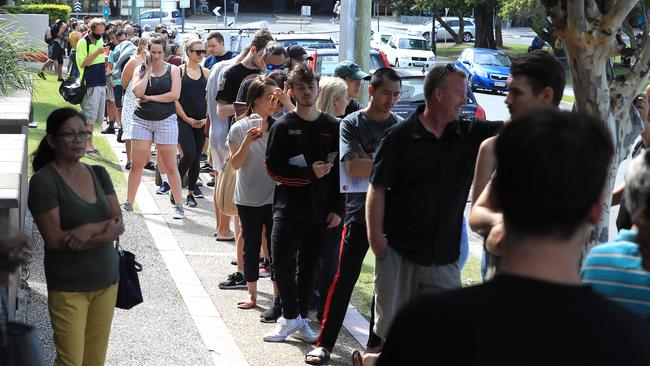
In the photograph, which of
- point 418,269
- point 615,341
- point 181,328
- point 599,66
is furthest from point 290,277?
point 615,341

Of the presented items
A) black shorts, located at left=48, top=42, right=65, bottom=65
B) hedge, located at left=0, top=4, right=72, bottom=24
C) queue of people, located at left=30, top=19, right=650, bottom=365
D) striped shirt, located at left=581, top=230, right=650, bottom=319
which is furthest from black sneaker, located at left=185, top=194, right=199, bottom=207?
hedge, located at left=0, top=4, right=72, bottom=24

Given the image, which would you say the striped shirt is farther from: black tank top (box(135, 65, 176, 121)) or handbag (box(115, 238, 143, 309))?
black tank top (box(135, 65, 176, 121))

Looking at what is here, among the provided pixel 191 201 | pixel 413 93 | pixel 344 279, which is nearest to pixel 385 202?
pixel 344 279

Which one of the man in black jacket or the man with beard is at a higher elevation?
the man with beard

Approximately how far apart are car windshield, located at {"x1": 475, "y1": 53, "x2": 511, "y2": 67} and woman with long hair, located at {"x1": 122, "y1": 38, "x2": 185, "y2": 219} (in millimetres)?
28487

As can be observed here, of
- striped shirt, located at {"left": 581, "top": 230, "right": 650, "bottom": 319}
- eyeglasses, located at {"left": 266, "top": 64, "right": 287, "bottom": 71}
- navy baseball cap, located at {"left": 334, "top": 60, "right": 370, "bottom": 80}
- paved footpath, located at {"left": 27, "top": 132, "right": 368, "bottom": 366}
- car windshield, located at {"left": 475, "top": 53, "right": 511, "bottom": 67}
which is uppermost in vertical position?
navy baseball cap, located at {"left": 334, "top": 60, "right": 370, "bottom": 80}

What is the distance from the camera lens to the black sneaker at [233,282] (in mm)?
9070

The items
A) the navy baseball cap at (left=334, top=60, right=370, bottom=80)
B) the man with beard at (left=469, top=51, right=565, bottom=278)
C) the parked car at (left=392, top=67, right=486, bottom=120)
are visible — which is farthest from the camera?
the parked car at (left=392, top=67, right=486, bottom=120)

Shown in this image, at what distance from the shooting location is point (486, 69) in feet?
127

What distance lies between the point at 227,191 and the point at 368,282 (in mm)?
1558

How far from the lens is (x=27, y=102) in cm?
1076

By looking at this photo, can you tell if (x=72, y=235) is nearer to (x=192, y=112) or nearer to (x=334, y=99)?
(x=334, y=99)

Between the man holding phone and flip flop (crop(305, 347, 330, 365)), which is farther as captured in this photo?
the man holding phone

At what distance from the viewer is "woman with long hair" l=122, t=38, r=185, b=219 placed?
11.7 metres
